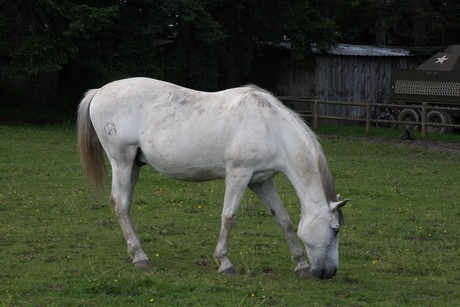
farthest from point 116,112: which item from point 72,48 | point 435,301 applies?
point 72,48

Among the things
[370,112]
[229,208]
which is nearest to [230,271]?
[229,208]

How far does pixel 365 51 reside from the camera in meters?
29.6

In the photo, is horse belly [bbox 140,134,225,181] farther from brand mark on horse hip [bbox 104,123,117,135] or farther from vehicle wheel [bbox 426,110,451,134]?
vehicle wheel [bbox 426,110,451,134]

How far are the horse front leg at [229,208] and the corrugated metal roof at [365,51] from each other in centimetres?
2078

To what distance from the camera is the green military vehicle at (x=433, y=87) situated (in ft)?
79.2

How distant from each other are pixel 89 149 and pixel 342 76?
22314 mm

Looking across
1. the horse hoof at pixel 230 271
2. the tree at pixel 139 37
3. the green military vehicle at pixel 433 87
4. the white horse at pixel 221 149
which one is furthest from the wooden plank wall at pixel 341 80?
the horse hoof at pixel 230 271

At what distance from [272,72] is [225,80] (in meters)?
2.16

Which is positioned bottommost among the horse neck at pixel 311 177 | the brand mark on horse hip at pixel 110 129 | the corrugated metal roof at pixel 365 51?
the corrugated metal roof at pixel 365 51

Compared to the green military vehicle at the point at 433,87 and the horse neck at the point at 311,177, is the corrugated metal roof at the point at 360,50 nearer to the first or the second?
the green military vehicle at the point at 433,87

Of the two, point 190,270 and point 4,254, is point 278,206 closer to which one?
point 190,270

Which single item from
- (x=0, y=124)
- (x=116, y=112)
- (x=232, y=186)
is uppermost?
(x=116, y=112)

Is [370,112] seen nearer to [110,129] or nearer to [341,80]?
[341,80]

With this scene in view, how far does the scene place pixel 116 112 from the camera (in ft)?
25.5
